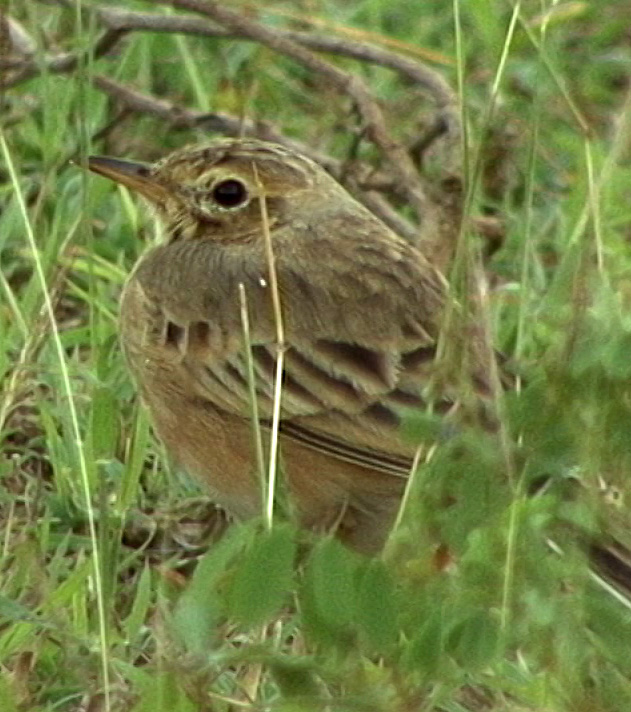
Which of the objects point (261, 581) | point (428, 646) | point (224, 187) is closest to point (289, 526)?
point (261, 581)

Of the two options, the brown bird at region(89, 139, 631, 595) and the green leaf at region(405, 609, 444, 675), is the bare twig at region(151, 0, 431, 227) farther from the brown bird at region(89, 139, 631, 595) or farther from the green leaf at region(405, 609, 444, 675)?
the green leaf at region(405, 609, 444, 675)

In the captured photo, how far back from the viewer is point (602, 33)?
8031mm

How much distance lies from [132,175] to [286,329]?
831 millimetres

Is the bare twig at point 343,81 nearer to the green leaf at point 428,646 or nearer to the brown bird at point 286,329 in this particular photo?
the brown bird at point 286,329

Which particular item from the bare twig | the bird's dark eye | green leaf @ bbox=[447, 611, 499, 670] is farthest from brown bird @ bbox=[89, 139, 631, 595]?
the bare twig

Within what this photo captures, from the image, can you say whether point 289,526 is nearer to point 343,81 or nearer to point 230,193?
point 230,193

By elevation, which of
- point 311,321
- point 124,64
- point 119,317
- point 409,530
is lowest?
point 124,64

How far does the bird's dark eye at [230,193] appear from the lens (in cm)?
572

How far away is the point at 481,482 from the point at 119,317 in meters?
2.08

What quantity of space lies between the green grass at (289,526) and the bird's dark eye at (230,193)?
347 millimetres

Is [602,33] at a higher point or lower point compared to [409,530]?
lower

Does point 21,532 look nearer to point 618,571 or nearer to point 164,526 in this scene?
point 164,526

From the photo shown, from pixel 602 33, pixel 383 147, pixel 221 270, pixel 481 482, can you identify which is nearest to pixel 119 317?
pixel 221 270

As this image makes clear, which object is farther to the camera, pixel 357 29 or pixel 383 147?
pixel 357 29
